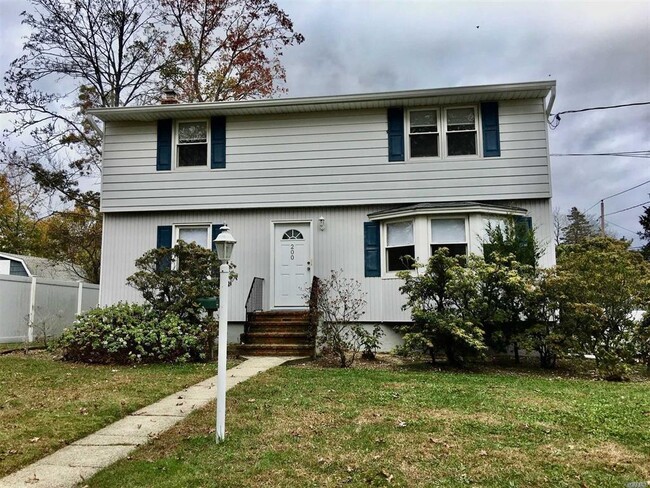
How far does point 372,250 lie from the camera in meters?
10.9

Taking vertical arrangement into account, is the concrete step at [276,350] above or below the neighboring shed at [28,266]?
below

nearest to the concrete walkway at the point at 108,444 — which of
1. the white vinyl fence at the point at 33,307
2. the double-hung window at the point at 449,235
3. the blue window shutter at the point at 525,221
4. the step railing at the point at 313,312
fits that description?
the step railing at the point at 313,312

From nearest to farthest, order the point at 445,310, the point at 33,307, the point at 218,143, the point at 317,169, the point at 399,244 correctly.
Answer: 1. the point at 445,310
2. the point at 399,244
3. the point at 317,169
4. the point at 218,143
5. the point at 33,307

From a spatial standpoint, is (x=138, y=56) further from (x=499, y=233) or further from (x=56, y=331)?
(x=499, y=233)

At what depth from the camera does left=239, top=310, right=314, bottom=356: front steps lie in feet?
31.1

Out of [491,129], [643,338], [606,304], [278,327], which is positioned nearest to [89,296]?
[278,327]

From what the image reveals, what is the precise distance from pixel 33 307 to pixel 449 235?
1059cm

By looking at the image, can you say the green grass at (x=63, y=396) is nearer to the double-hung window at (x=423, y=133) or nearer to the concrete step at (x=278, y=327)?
the concrete step at (x=278, y=327)

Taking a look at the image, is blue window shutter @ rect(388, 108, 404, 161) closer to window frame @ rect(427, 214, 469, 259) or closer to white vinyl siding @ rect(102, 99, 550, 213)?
white vinyl siding @ rect(102, 99, 550, 213)

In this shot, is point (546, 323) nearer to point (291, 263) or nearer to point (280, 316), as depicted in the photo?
point (280, 316)

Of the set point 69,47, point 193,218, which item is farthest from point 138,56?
point 193,218

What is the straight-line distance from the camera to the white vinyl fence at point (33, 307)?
12.3 metres

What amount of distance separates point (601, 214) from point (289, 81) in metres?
24.0

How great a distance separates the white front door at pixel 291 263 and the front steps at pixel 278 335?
0.63 metres
